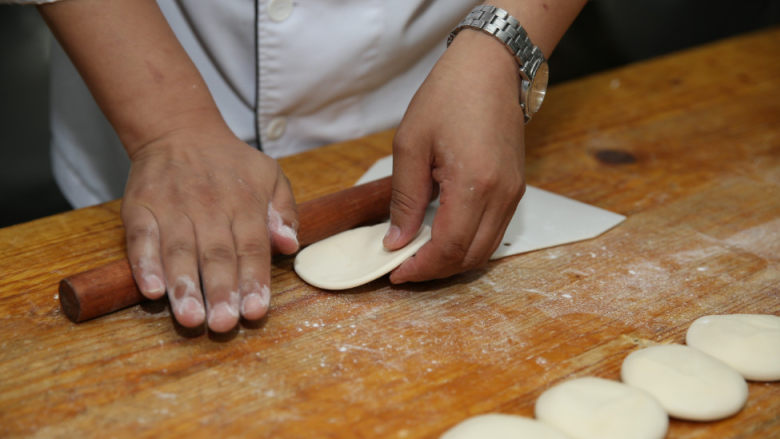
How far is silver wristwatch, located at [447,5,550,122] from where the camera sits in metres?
1.11

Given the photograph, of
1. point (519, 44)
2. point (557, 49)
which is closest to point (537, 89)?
point (519, 44)

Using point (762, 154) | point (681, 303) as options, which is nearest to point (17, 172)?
point (681, 303)

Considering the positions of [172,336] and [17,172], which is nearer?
[172,336]

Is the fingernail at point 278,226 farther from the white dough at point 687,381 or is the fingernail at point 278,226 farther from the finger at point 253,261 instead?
the white dough at point 687,381

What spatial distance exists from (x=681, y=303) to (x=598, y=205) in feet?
1.19

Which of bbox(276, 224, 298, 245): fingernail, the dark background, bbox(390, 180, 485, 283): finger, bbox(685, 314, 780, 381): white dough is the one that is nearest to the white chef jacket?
the dark background

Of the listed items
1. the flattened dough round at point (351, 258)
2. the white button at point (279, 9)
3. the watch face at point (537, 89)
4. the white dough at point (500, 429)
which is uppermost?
→ the white button at point (279, 9)

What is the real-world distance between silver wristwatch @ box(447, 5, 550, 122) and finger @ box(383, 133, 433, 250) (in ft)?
0.75

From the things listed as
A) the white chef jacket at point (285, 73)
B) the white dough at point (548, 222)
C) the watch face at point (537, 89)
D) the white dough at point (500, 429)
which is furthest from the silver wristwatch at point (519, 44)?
the white dough at point (500, 429)

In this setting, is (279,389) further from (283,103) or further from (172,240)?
(283,103)

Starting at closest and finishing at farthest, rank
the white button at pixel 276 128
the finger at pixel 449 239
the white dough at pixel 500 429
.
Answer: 1. the white dough at pixel 500 429
2. the finger at pixel 449 239
3. the white button at pixel 276 128

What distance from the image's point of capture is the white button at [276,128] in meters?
1.48

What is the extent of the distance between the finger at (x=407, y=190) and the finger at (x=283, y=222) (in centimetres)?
15

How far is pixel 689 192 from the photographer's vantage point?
4.64 feet
